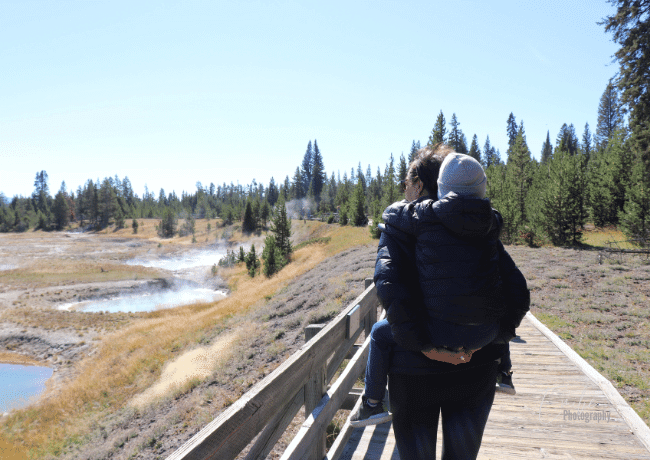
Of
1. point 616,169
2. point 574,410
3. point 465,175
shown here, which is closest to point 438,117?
point 616,169

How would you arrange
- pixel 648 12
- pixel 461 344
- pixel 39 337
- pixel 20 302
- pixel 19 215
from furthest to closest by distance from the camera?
1. pixel 19 215
2. pixel 20 302
3. pixel 39 337
4. pixel 648 12
5. pixel 461 344

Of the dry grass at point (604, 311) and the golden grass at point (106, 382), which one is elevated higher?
the dry grass at point (604, 311)

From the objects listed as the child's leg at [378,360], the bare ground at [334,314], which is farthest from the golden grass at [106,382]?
the child's leg at [378,360]

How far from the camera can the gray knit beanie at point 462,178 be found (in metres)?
1.74

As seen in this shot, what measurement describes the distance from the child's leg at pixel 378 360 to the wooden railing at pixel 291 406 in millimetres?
613

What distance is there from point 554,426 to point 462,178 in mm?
3422

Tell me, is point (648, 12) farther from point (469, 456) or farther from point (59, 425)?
point (59, 425)

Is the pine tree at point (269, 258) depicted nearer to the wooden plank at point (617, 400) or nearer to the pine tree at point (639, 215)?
the pine tree at point (639, 215)

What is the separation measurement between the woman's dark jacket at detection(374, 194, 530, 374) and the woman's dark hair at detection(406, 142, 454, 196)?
0.29 m

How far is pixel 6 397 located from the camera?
1948 centimetres

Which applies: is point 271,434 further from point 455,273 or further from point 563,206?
point 563,206

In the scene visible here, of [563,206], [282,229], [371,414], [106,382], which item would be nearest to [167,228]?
Result: [282,229]

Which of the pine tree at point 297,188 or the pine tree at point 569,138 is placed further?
the pine tree at point 297,188

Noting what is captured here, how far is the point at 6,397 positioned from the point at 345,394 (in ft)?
82.3
